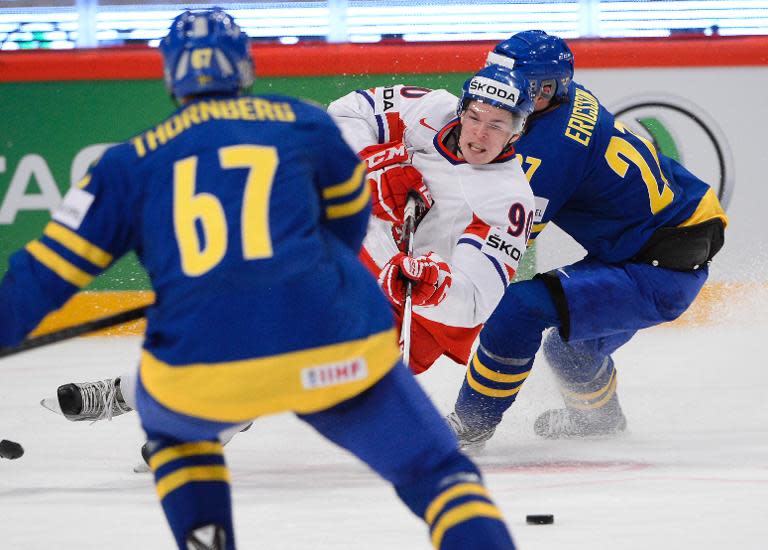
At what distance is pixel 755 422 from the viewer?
406cm

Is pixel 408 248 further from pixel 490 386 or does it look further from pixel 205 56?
pixel 205 56

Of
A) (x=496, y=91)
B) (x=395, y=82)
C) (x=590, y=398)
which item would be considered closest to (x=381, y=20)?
(x=395, y=82)

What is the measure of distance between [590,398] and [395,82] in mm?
2233

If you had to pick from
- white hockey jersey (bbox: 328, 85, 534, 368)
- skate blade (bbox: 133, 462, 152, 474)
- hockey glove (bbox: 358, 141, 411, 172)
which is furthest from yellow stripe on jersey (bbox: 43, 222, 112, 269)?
hockey glove (bbox: 358, 141, 411, 172)

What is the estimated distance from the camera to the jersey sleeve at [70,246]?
71.2 inches

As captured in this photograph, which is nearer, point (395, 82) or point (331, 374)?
point (331, 374)

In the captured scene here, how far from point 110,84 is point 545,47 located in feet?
8.78

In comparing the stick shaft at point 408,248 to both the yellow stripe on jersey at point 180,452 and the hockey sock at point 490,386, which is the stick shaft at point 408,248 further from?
the yellow stripe on jersey at point 180,452

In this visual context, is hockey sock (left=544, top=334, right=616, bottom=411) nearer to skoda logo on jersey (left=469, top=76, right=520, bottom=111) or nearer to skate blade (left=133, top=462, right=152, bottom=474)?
skoda logo on jersey (left=469, top=76, right=520, bottom=111)

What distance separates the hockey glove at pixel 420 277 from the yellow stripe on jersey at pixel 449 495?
1.38 metres

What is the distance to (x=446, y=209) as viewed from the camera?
3.42m

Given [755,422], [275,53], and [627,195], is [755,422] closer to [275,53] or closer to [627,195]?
[627,195]

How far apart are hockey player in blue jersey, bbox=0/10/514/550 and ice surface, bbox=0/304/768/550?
0.71 metres

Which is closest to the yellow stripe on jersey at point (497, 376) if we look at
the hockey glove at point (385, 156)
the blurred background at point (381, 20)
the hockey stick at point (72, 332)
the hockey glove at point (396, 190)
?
the hockey glove at point (396, 190)
